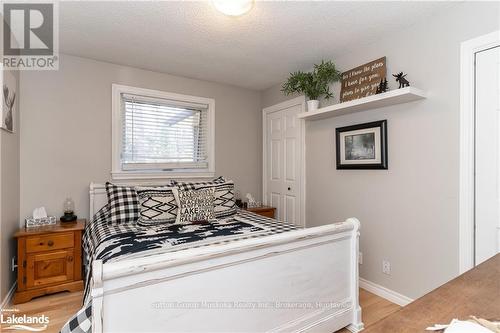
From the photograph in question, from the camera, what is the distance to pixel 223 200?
2.77m

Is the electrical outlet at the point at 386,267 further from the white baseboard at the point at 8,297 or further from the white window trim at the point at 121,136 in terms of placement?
the white baseboard at the point at 8,297

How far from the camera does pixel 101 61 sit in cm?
296

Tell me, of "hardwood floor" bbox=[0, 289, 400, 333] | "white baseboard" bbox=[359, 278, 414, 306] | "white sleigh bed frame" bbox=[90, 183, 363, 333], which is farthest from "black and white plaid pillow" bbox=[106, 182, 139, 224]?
"white baseboard" bbox=[359, 278, 414, 306]

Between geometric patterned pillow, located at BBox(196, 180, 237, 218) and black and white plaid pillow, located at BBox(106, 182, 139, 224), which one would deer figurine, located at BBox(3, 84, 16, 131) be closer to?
black and white plaid pillow, located at BBox(106, 182, 139, 224)

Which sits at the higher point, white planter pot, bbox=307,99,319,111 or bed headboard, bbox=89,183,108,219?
white planter pot, bbox=307,99,319,111

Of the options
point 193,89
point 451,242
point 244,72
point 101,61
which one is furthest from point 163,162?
point 451,242

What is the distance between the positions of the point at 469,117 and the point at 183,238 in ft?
7.43

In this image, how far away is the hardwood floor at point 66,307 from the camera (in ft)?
6.86

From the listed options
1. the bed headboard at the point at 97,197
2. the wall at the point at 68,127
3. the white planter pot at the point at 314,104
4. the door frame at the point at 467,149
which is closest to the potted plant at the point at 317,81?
the white planter pot at the point at 314,104

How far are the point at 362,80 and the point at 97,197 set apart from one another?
3021 mm

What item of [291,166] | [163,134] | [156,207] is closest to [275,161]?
[291,166]

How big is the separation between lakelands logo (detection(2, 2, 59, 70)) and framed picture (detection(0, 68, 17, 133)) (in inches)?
4.1

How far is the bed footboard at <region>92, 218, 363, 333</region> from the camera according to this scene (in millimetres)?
1180

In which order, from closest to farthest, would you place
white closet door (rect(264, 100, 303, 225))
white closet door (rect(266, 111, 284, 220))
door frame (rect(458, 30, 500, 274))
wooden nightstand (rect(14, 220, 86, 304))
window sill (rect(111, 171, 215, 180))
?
1. door frame (rect(458, 30, 500, 274))
2. wooden nightstand (rect(14, 220, 86, 304))
3. window sill (rect(111, 171, 215, 180))
4. white closet door (rect(264, 100, 303, 225))
5. white closet door (rect(266, 111, 284, 220))
